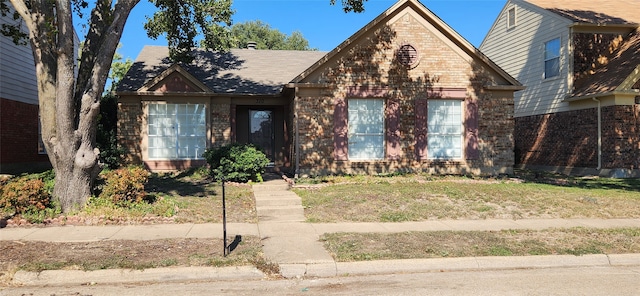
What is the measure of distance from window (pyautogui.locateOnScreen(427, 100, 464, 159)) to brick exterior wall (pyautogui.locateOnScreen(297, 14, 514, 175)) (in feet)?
1.14

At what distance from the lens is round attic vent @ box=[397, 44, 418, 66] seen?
1485 cm

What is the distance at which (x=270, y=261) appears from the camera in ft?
21.6

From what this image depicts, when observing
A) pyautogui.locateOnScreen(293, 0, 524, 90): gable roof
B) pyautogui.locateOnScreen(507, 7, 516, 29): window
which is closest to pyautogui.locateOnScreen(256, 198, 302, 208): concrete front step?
pyautogui.locateOnScreen(293, 0, 524, 90): gable roof

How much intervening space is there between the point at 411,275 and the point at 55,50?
8095mm

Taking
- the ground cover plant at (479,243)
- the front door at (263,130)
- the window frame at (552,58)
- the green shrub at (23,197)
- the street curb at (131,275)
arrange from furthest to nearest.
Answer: the window frame at (552,58)
the front door at (263,130)
the green shrub at (23,197)
the ground cover plant at (479,243)
the street curb at (131,275)

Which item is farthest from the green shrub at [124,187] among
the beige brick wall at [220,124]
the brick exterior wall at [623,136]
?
the brick exterior wall at [623,136]

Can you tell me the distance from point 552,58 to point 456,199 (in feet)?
35.6

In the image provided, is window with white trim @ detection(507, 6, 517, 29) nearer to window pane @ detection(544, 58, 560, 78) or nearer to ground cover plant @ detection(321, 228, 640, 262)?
window pane @ detection(544, 58, 560, 78)

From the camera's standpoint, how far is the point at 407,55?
14.9m

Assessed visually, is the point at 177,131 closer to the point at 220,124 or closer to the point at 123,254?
the point at 220,124

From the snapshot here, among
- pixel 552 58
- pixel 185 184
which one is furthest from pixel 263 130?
pixel 552 58

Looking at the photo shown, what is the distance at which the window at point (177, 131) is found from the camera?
16203 mm

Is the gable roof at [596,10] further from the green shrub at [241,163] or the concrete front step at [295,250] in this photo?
the concrete front step at [295,250]

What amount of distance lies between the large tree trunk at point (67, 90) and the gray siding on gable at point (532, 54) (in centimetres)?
1586
